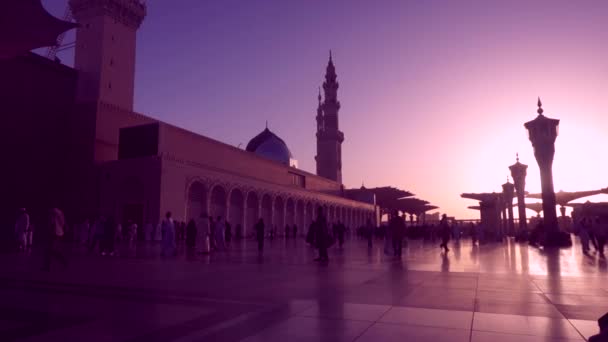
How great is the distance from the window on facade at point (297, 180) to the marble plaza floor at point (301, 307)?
4310 centimetres

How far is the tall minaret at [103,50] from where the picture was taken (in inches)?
1373

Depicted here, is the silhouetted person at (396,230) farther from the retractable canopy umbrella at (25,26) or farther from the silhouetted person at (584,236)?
the retractable canopy umbrella at (25,26)

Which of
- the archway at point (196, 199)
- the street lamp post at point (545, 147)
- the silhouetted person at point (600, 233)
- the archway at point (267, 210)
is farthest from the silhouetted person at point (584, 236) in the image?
the archway at point (267, 210)

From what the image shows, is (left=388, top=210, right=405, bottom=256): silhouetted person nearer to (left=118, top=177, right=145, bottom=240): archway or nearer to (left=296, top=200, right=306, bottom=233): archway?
(left=118, top=177, right=145, bottom=240): archway

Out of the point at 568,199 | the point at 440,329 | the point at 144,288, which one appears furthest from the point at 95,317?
the point at 568,199

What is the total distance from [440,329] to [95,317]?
326 cm

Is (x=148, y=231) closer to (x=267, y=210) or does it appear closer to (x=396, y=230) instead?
(x=267, y=210)

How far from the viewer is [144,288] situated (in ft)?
18.9

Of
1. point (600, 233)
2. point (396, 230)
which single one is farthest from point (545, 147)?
point (396, 230)

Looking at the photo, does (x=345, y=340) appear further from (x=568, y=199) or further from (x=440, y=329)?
(x=568, y=199)

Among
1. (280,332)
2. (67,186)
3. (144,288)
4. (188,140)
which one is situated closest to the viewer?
(280,332)

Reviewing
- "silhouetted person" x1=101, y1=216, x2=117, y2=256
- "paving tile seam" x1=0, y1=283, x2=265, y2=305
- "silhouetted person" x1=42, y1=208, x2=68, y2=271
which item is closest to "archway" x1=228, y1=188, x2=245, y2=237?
"silhouetted person" x1=101, y1=216, x2=117, y2=256

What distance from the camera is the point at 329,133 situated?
211ft

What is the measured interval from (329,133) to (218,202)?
115 feet
